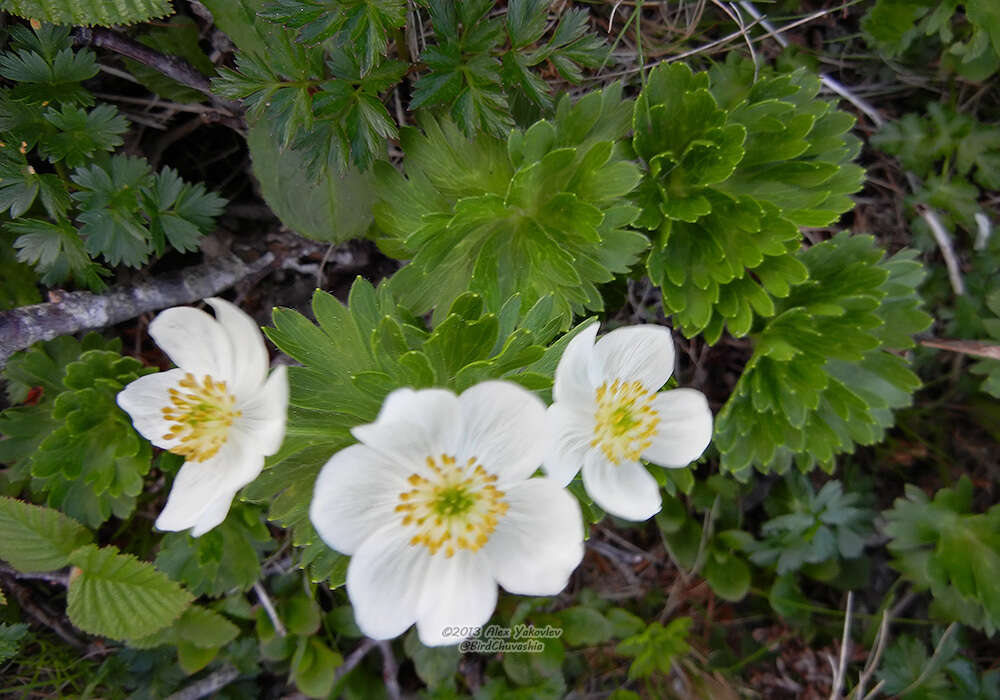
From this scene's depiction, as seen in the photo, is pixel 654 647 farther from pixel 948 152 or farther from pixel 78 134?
pixel 78 134

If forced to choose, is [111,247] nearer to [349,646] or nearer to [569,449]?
[569,449]

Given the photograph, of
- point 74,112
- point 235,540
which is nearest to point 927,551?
point 235,540

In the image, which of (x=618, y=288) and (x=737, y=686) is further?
(x=737, y=686)

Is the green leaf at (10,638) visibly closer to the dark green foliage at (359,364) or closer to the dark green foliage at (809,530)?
the dark green foliage at (359,364)

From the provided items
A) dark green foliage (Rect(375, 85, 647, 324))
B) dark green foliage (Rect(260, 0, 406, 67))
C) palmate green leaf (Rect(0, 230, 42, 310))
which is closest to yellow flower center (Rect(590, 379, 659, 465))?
dark green foliage (Rect(375, 85, 647, 324))

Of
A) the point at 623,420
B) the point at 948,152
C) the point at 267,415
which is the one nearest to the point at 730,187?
the point at 623,420
